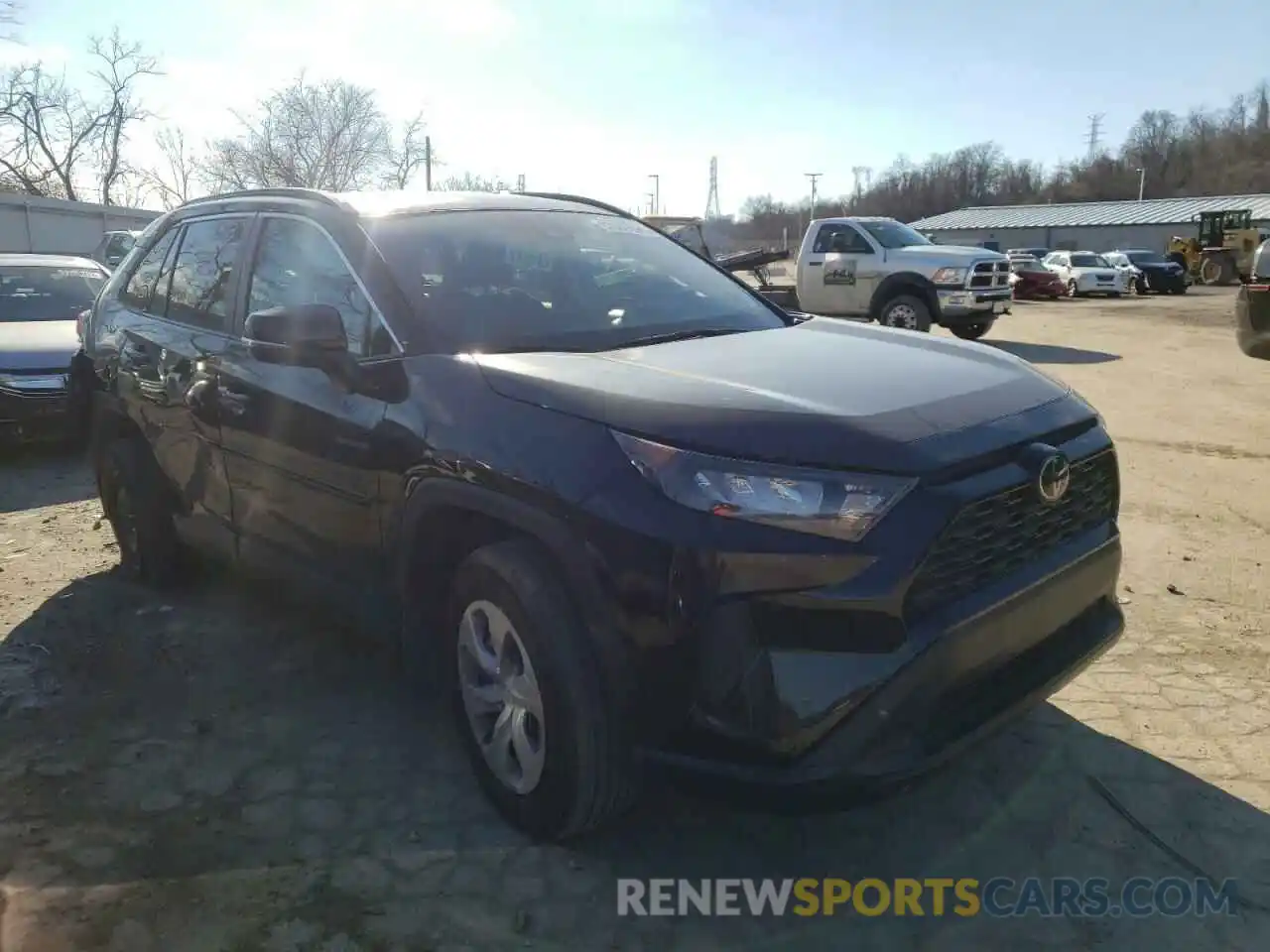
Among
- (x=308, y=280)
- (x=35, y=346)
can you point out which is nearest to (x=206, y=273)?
(x=308, y=280)

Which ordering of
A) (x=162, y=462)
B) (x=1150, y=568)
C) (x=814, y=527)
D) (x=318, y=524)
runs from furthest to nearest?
(x=1150, y=568) → (x=162, y=462) → (x=318, y=524) → (x=814, y=527)

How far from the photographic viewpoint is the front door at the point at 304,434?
303 cm

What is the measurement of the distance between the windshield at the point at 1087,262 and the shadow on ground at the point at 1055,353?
64.6 feet

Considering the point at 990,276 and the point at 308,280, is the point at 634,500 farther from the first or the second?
the point at 990,276

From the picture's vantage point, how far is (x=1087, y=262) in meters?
33.4

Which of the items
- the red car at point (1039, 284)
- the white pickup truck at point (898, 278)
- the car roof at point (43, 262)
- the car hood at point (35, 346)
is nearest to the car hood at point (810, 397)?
the car hood at point (35, 346)

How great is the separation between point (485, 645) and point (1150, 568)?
11.7ft

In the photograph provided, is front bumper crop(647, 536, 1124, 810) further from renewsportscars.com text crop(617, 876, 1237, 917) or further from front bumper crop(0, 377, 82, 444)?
front bumper crop(0, 377, 82, 444)

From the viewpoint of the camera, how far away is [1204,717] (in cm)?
334

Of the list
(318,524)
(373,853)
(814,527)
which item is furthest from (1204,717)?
(318,524)

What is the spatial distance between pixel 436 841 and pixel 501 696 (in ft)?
1.58

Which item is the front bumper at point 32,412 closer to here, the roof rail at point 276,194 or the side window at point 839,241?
the roof rail at point 276,194

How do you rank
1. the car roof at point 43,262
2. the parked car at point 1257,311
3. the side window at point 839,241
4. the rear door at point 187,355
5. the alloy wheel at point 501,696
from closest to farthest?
the alloy wheel at point 501,696, the rear door at point 187,355, the parked car at point 1257,311, the car roof at point 43,262, the side window at point 839,241

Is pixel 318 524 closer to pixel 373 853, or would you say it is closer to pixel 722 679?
pixel 373 853
